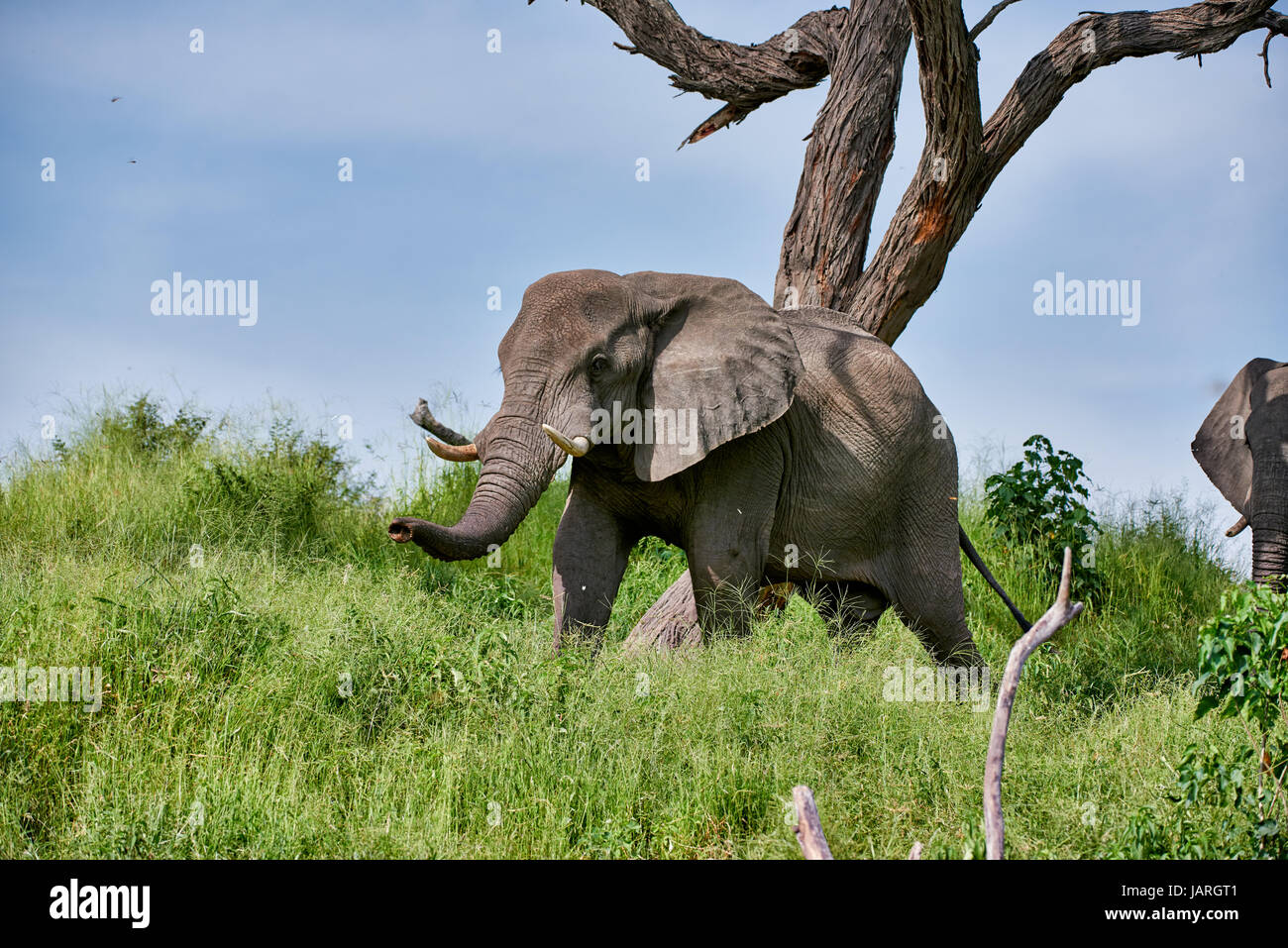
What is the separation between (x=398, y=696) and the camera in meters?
5.79

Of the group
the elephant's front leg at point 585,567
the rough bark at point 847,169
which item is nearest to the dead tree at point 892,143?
the rough bark at point 847,169

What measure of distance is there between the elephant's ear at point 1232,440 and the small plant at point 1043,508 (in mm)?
1654

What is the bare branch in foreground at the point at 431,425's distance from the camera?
626 cm

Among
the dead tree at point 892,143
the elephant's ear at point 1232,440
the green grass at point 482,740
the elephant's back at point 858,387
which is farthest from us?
the elephant's ear at point 1232,440

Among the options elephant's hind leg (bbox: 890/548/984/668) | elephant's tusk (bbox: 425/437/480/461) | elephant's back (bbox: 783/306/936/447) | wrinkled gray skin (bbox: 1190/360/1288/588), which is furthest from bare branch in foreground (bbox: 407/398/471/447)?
wrinkled gray skin (bbox: 1190/360/1288/588)

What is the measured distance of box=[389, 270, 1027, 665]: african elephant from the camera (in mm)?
6219

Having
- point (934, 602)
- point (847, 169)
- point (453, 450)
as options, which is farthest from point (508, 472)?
point (847, 169)

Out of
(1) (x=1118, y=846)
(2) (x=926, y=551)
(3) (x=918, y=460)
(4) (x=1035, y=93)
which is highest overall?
(4) (x=1035, y=93)

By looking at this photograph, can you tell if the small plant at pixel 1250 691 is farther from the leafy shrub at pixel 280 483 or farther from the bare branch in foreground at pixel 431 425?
the leafy shrub at pixel 280 483

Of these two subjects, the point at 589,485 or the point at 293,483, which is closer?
the point at 589,485

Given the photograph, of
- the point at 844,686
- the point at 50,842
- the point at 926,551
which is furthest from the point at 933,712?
the point at 50,842

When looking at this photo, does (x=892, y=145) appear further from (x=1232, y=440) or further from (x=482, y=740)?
(x=482, y=740)

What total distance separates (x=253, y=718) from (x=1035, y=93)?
7741 millimetres

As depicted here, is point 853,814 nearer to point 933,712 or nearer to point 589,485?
point 933,712
